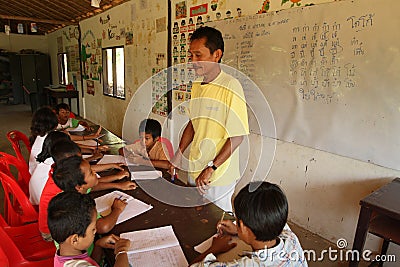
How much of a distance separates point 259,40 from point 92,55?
16.0ft

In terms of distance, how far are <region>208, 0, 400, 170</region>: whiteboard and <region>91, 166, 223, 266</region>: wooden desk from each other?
1156mm

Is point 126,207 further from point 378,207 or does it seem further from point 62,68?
point 62,68

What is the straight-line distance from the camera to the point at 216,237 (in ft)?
3.51

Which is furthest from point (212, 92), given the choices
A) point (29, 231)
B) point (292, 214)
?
point (292, 214)

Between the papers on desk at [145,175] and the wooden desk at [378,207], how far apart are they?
1104 millimetres

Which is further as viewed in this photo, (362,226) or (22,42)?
(22,42)

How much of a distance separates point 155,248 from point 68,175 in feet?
2.02

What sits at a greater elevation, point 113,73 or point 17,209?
point 113,73

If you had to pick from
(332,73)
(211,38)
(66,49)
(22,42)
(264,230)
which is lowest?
(264,230)

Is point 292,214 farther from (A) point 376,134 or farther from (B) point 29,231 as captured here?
(B) point 29,231

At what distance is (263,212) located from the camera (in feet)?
2.86

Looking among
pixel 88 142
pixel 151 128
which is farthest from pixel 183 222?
pixel 88 142

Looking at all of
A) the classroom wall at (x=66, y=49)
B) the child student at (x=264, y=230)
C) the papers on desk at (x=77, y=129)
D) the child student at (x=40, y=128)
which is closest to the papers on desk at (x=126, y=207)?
the child student at (x=264, y=230)

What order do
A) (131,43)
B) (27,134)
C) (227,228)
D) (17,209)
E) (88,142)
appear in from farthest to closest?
(27,134), (131,43), (88,142), (17,209), (227,228)
